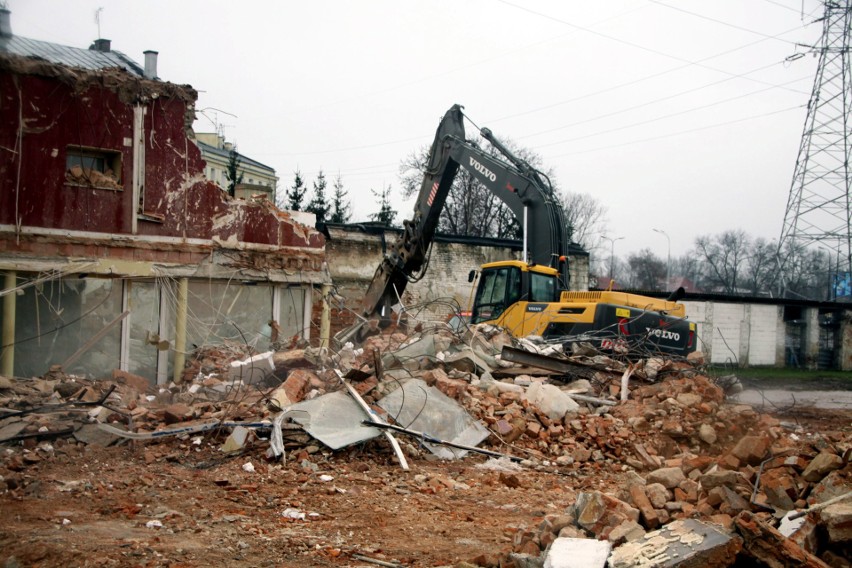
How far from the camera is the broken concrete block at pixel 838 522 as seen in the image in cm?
431

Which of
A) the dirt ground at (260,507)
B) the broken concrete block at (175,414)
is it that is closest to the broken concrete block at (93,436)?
the dirt ground at (260,507)

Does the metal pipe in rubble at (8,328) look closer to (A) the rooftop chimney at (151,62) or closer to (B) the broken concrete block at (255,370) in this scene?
(B) the broken concrete block at (255,370)

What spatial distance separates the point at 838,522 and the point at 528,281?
10.2 meters

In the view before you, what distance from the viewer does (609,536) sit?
489 centimetres

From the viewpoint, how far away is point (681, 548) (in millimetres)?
4480

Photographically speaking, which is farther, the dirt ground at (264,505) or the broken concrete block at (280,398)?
the broken concrete block at (280,398)

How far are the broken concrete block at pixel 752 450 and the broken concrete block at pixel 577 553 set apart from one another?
7.81 ft

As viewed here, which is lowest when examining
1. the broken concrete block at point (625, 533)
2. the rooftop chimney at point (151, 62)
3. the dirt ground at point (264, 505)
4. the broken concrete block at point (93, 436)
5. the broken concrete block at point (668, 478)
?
the dirt ground at point (264, 505)

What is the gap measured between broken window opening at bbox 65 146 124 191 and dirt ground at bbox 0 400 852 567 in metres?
6.08

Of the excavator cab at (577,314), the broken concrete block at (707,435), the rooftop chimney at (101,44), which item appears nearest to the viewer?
the broken concrete block at (707,435)

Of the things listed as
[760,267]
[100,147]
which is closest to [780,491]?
[100,147]

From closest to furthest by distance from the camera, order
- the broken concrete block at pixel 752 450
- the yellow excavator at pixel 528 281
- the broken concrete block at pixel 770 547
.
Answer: the broken concrete block at pixel 770 547, the broken concrete block at pixel 752 450, the yellow excavator at pixel 528 281

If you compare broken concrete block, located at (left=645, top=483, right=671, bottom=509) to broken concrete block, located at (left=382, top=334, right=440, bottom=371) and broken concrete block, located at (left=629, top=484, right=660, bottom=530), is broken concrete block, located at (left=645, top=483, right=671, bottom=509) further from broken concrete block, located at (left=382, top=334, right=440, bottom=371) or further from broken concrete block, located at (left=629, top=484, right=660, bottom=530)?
broken concrete block, located at (left=382, top=334, right=440, bottom=371)

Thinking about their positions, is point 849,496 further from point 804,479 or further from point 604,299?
point 604,299
